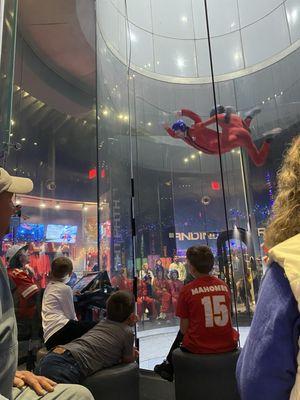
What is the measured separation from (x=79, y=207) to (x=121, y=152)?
405cm

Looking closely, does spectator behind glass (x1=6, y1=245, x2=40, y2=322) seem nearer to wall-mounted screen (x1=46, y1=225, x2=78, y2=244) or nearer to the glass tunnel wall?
the glass tunnel wall

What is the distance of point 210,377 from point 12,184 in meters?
1.68

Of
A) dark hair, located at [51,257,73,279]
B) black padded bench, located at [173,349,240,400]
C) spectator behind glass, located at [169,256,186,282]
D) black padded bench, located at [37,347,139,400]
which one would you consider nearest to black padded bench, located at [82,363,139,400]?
black padded bench, located at [37,347,139,400]

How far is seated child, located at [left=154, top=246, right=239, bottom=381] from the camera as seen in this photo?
2.24m

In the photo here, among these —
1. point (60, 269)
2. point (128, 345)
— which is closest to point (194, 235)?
point (60, 269)

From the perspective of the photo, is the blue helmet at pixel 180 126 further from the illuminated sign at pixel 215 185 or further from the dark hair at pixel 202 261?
the dark hair at pixel 202 261

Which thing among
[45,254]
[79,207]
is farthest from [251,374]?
[79,207]

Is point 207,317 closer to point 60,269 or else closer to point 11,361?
point 60,269

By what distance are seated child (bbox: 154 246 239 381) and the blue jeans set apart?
0.83 metres

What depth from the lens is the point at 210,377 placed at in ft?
6.97

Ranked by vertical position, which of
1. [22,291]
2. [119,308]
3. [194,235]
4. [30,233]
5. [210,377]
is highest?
[30,233]

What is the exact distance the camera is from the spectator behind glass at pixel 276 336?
2.14ft

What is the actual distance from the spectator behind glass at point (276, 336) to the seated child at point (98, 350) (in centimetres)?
121

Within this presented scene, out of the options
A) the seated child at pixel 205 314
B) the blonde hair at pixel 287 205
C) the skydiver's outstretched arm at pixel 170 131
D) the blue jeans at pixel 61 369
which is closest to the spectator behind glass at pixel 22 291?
the blue jeans at pixel 61 369
